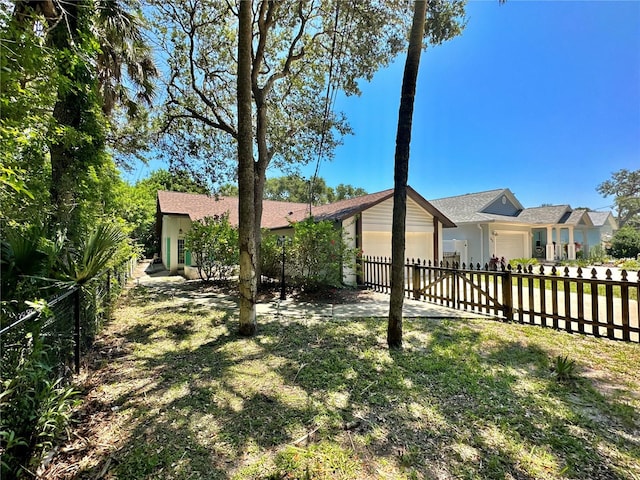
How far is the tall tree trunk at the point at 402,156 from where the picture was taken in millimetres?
4379

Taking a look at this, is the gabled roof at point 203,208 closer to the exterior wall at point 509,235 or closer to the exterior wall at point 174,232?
the exterior wall at point 174,232

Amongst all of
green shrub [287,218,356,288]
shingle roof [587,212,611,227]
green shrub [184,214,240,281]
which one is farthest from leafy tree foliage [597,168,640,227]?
green shrub [184,214,240,281]

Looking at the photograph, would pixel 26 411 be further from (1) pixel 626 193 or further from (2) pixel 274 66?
(1) pixel 626 193

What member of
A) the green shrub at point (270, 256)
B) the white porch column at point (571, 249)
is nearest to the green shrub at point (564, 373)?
the green shrub at point (270, 256)

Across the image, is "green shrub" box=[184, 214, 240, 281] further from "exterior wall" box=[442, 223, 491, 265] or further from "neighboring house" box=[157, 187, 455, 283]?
"exterior wall" box=[442, 223, 491, 265]

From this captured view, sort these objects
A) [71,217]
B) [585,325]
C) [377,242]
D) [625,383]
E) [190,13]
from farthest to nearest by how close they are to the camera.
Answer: [377,242] < [190,13] < [585,325] < [71,217] < [625,383]

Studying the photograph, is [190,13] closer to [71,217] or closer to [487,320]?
[71,217]

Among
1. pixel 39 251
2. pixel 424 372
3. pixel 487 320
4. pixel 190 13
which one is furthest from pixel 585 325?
pixel 190 13

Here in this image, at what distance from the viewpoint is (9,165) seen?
2.89 metres

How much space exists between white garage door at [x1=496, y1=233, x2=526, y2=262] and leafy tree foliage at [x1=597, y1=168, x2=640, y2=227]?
1452 inches

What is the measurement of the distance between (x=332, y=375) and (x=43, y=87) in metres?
4.69

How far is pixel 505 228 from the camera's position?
19266mm

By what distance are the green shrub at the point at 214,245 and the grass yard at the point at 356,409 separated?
19.8ft

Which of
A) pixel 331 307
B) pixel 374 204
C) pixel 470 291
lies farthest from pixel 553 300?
pixel 374 204
